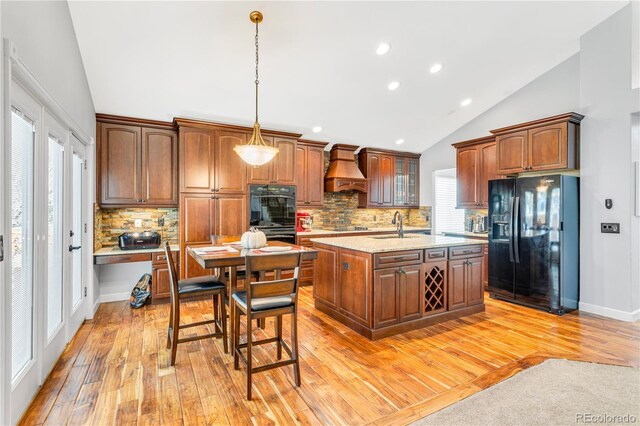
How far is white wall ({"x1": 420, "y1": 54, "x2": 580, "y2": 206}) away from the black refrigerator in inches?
54.1

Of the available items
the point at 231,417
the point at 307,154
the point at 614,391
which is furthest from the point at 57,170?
the point at 614,391

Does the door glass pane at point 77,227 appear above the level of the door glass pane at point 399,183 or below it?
below

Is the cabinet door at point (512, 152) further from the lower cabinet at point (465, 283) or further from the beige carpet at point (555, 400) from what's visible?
the beige carpet at point (555, 400)

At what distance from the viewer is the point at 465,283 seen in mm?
3871

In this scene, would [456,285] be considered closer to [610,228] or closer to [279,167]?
[610,228]

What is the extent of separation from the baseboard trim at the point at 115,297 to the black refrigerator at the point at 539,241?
17.3 feet

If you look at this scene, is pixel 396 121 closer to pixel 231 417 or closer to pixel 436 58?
pixel 436 58

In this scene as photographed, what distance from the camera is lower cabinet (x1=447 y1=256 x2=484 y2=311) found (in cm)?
375

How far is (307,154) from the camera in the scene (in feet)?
18.9

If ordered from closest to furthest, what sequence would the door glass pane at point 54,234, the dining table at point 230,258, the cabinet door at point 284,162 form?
the dining table at point 230,258 < the door glass pane at point 54,234 < the cabinet door at point 284,162

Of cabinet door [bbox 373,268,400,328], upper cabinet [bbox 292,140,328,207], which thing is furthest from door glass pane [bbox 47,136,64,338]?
upper cabinet [bbox 292,140,328,207]

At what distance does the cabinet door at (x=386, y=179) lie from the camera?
6609 mm

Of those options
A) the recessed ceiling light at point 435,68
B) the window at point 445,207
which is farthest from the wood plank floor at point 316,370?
the recessed ceiling light at point 435,68

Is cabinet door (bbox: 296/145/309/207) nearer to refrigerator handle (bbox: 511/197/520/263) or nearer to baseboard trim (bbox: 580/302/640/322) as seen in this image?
refrigerator handle (bbox: 511/197/520/263)
